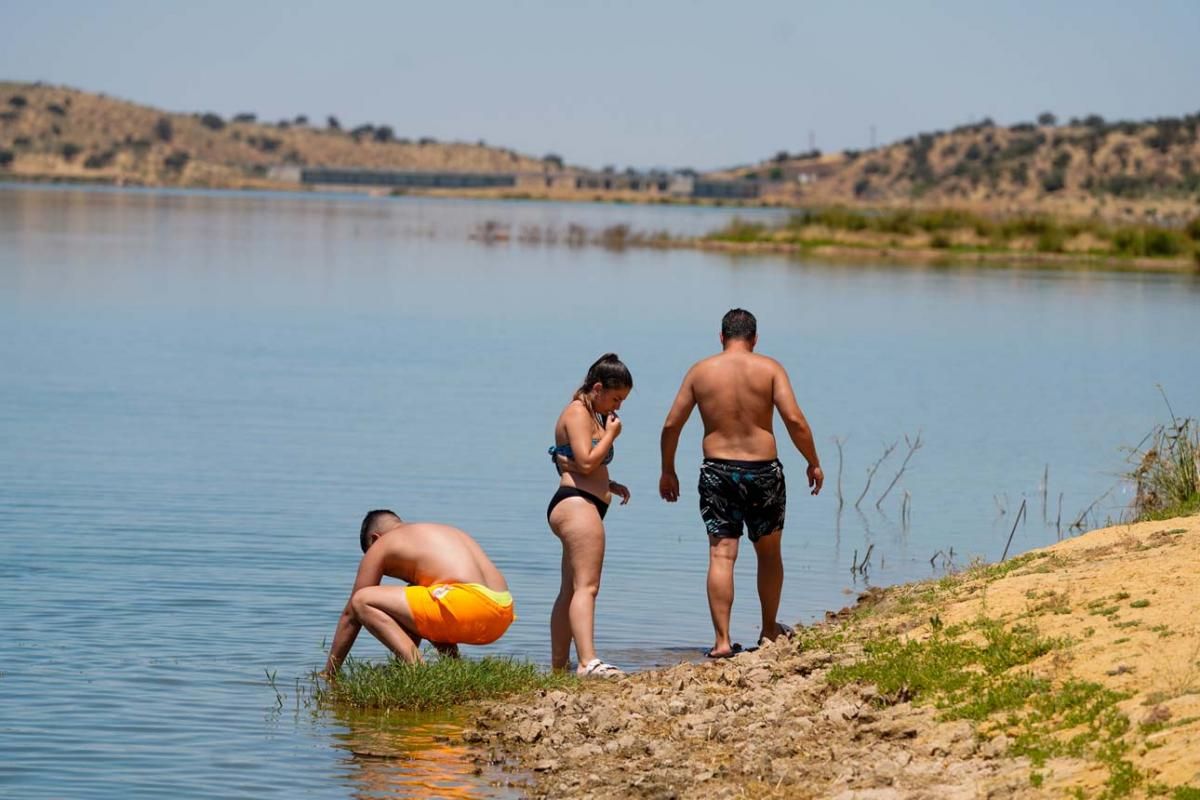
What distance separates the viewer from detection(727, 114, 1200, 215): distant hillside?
106 metres

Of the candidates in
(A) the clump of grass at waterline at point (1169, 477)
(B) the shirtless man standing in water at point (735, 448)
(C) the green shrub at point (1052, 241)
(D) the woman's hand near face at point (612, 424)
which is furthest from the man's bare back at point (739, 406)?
(C) the green shrub at point (1052, 241)

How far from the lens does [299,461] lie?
57.9ft

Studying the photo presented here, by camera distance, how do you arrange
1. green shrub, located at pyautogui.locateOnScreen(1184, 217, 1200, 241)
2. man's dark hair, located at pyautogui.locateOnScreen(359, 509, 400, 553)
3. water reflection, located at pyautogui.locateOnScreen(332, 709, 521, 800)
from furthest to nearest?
green shrub, located at pyautogui.locateOnScreen(1184, 217, 1200, 241)
man's dark hair, located at pyautogui.locateOnScreen(359, 509, 400, 553)
water reflection, located at pyautogui.locateOnScreen(332, 709, 521, 800)

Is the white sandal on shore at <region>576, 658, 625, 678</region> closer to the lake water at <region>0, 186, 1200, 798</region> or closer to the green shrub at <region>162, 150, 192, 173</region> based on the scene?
the lake water at <region>0, 186, 1200, 798</region>

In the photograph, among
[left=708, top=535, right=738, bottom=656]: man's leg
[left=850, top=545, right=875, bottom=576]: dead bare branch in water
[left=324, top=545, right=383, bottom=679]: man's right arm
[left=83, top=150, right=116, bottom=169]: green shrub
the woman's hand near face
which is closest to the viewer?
[left=324, top=545, right=383, bottom=679]: man's right arm

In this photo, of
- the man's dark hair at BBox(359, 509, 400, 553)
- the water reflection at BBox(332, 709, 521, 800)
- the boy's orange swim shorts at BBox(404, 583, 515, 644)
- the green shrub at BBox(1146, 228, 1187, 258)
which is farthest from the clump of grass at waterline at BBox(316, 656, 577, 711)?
the green shrub at BBox(1146, 228, 1187, 258)

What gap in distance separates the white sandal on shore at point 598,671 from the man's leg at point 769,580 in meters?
0.97

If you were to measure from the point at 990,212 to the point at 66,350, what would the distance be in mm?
47670

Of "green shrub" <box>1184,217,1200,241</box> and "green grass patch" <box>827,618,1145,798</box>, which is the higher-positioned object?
"green shrub" <box>1184,217,1200,241</box>

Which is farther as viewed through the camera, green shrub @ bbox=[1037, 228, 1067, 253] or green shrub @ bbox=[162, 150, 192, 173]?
green shrub @ bbox=[162, 150, 192, 173]

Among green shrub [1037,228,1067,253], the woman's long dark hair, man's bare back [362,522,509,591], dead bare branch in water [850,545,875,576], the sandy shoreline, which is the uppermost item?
green shrub [1037,228,1067,253]

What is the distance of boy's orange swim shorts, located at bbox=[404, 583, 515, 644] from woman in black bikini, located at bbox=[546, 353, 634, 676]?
20.9 inches

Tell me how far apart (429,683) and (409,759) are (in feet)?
2.41

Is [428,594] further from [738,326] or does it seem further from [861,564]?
[861,564]
